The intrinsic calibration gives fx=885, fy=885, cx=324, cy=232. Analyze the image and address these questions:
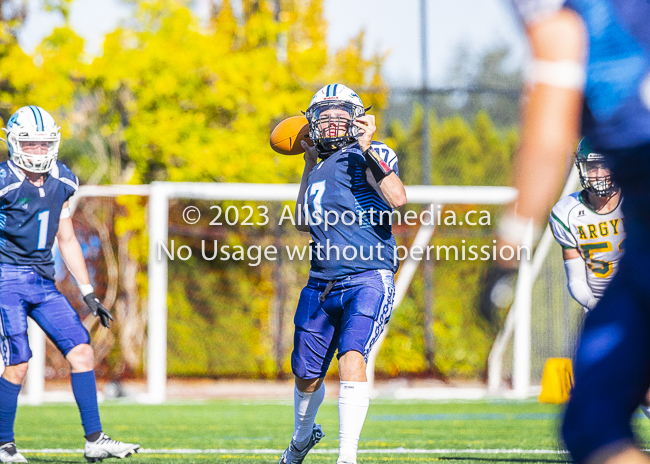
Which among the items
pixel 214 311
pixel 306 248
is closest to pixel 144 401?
pixel 214 311

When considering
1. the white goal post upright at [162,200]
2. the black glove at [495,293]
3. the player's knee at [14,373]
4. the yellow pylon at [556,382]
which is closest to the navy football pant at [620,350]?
the black glove at [495,293]

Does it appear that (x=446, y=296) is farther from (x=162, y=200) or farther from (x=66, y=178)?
(x=66, y=178)

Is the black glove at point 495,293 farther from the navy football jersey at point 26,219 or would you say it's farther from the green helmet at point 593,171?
the navy football jersey at point 26,219

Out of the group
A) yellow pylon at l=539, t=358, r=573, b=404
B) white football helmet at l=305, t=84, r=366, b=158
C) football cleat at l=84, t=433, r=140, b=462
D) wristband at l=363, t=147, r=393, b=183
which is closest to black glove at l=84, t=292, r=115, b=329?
football cleat at l=84, t=433, r=140, b=462

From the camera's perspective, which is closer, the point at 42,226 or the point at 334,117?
the point at 334,117

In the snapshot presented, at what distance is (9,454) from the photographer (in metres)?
5.16

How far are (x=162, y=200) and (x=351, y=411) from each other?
677 cm

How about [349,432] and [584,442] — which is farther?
[349,432]

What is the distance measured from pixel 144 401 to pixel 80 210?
3.23 metres

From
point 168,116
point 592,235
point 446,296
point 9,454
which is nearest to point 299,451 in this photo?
point 9,454

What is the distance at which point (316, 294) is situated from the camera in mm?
4523

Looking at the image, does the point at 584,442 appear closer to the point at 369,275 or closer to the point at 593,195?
the point at 369,275

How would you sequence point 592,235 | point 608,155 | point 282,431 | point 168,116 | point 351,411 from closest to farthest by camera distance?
point 608,155, point 351,411, point 592,235, point 282,431, point 168,116

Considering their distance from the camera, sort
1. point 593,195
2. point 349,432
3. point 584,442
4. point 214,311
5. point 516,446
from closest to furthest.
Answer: point 584,442 < point 349,432 < point 593,195 < point 516,446 < point 214,311
